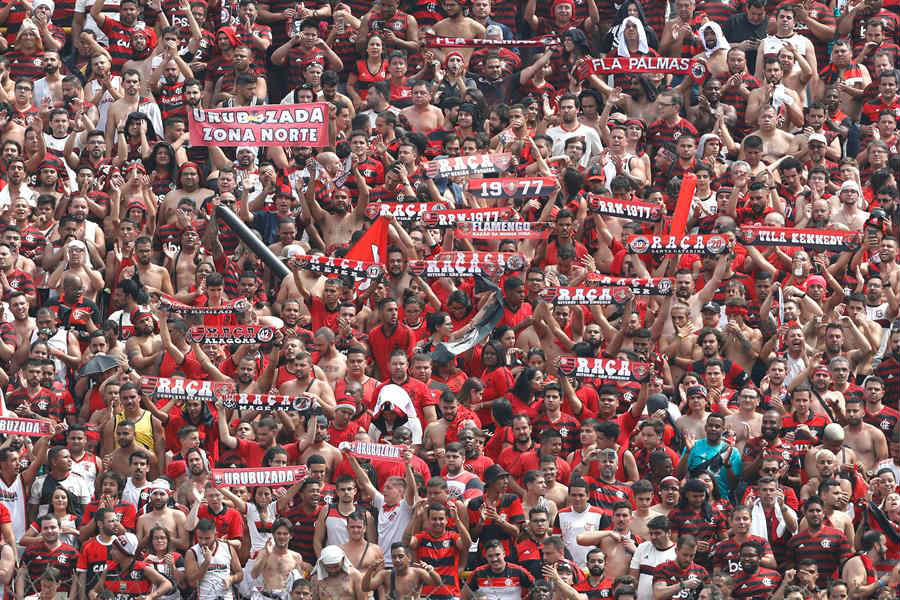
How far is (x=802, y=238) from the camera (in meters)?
22.5

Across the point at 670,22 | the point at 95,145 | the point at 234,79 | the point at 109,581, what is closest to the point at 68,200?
the point at 95,145

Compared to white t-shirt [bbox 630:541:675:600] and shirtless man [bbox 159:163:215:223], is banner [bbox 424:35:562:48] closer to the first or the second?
shirtless man [bbox 159:163:215:223]

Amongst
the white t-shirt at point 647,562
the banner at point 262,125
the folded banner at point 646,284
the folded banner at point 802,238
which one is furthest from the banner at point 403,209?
the white t-shirt at point 647,562

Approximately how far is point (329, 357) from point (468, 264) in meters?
1.42

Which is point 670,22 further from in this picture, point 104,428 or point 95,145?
point 104,428

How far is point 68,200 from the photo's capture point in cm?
2328

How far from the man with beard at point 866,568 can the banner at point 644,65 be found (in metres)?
6.16

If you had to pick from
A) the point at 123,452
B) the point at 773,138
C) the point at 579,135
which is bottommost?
the point at 123,452

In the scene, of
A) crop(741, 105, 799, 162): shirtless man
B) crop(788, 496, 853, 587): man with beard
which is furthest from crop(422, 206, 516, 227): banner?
crop(788, 496, 853, 587): man with beard

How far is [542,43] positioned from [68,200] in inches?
194

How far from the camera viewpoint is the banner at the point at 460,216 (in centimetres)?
2262

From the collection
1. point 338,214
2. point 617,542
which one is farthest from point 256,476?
point 338,214

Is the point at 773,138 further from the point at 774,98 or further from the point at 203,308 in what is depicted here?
the point at 203,308

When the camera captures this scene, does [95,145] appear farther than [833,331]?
Yes
